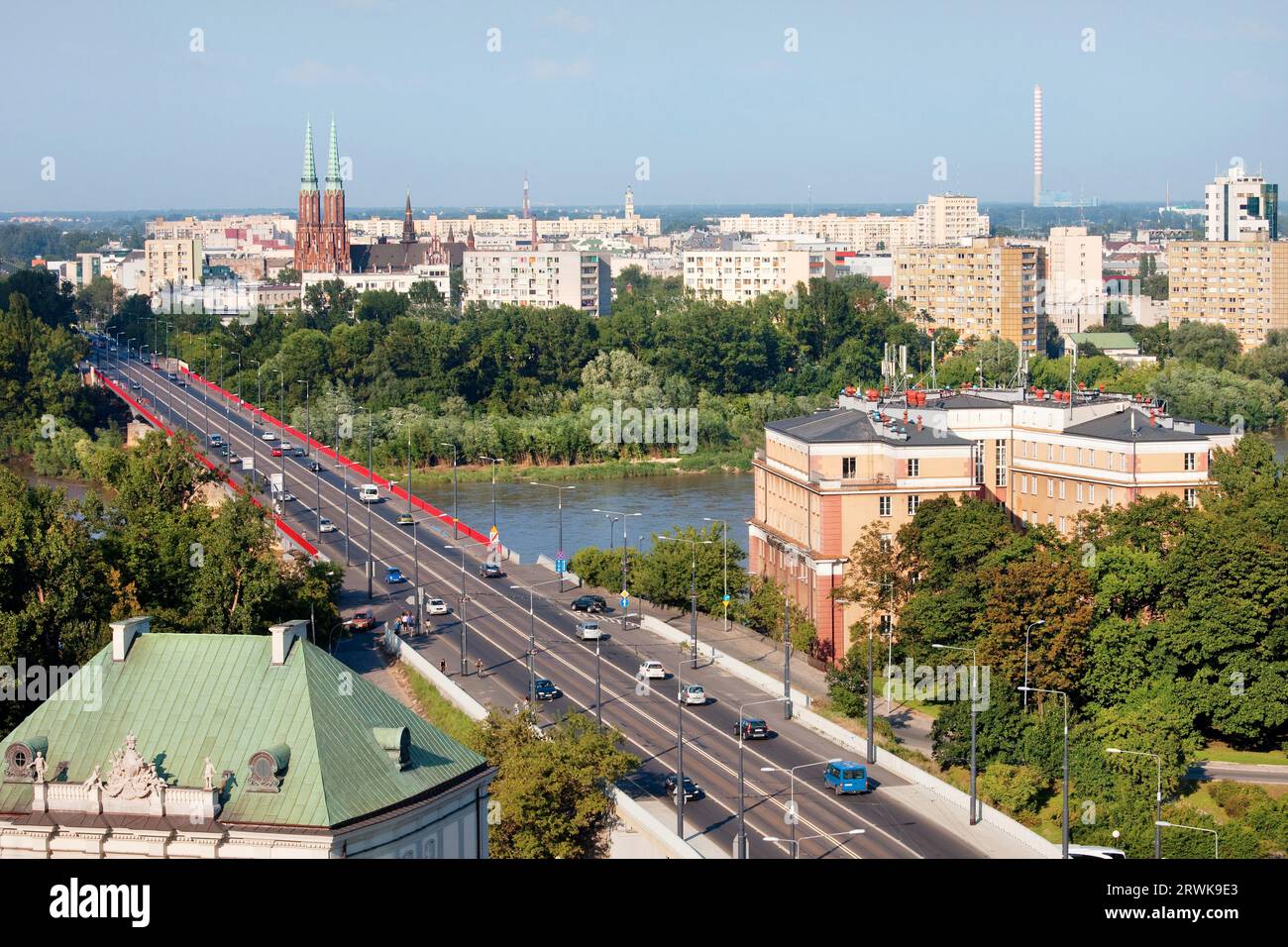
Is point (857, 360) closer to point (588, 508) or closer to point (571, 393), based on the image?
point (571, 393)

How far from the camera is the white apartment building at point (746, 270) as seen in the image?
111 meters

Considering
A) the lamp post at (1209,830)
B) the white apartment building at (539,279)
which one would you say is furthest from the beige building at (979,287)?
the lamp post at (1209,830)

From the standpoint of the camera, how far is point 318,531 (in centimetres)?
4694

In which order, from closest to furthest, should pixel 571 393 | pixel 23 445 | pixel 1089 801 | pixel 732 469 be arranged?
pixel 1089 801 < pixel 732 469 < pixel 23 445 < pixel 571 393

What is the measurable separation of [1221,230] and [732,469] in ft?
217

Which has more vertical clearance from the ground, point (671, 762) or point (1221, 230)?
point (1221, 230)

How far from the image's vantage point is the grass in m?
27.8

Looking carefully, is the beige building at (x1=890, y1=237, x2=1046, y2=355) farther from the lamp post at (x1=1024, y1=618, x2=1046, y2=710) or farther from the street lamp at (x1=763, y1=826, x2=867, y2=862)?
the street lamp at (x1=763, y1=826, x2=867, y2=862)

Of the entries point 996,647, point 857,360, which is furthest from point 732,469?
point 996,647

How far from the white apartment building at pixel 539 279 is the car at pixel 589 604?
70.9 metres

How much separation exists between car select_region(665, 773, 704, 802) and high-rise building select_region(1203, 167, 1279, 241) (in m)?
100

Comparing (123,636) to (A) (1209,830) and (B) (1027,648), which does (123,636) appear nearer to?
(A) (1209,830)

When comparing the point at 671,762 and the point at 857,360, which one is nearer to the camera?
the point at 671,762

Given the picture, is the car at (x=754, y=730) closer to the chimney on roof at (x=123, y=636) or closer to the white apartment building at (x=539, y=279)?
the chimney on roof at (x=123, y=636)
